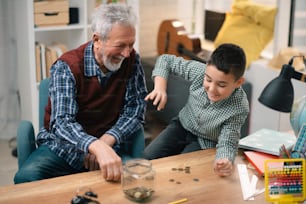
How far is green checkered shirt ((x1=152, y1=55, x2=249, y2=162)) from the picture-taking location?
5.86ft

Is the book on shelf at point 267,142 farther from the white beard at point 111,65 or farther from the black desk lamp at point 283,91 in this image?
the white beard at point 111,65

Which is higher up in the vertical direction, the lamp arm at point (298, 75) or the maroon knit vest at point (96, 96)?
the lamp arm at point (298, 75)

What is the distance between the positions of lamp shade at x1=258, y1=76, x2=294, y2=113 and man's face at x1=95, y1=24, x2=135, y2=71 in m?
0.59

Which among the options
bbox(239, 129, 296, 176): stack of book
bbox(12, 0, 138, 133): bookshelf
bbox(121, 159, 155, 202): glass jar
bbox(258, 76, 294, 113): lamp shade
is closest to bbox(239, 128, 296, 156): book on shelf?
bbox(239, 129, 296, 176): stack of book

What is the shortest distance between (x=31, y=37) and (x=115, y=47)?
130 centimetres

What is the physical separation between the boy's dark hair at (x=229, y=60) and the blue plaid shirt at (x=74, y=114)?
1.44 ft

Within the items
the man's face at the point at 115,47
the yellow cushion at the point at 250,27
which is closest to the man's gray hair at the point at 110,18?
the man's face at the point at 115,47

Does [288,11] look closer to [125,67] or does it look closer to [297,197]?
[125,67]

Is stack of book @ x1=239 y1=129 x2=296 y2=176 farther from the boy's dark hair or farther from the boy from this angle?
the boy's dark hair

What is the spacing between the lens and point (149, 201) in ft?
4.63

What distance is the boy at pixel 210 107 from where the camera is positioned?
68.9 inches

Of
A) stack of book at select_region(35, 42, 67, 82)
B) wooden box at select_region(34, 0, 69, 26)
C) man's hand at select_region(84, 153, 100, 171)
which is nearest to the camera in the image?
man's hand at select_region(84, 153, 100, 171)

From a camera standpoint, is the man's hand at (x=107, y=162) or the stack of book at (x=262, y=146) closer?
the man's hand at (x=107, y=162)

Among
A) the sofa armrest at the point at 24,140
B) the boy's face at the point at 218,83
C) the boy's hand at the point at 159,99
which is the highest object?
the boy's face at the point at 218,83
